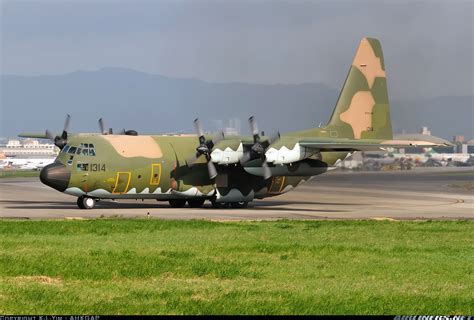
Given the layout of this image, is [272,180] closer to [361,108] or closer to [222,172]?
[222,172]

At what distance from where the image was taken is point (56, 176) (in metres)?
42.9

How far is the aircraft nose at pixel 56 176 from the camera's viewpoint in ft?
141

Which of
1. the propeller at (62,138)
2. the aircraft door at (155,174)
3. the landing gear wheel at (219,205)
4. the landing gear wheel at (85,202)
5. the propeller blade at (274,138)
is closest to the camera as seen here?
the landing gear wheel at (85,202)

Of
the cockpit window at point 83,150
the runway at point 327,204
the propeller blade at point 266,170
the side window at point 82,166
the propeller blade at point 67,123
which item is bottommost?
the runway at point 327,204

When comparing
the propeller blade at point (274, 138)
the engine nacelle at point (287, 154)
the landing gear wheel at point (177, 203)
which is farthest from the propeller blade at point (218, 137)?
the landing gear wheel at point (177, 203)

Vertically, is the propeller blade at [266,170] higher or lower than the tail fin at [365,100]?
lower

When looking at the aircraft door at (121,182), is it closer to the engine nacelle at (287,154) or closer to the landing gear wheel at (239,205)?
the landing gear wheel at (239,205)

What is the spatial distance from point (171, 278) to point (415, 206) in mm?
31329

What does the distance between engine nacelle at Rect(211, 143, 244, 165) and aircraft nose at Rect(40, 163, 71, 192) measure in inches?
305

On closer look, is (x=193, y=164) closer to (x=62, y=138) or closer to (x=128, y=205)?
(x=128, y=205)

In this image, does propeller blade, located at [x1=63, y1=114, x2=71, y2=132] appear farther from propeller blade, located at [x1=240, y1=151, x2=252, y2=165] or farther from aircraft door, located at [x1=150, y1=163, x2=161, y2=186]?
propeller blade, located at [x1=240, y1=151, x2=252, y2=165]

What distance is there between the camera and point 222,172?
47375 millimetres

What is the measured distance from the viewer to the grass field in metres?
16.4

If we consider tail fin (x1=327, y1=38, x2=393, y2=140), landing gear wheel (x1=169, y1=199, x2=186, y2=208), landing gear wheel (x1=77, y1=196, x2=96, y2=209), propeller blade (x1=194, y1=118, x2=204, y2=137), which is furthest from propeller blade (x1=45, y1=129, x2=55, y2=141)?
tail fin (x1=327, y1=38, x2=393, y2=140)
